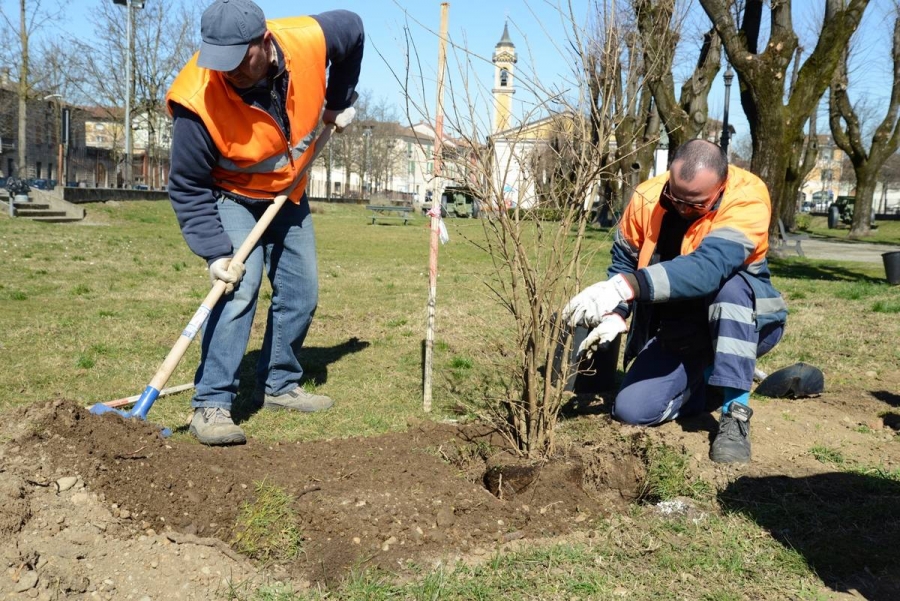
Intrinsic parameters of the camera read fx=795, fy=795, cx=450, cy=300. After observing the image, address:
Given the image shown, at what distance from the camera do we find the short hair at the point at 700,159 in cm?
359

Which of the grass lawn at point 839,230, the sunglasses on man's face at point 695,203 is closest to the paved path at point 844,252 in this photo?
the grass lawn at point 839,230

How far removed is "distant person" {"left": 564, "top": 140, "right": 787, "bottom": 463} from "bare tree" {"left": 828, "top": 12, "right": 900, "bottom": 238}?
2662cm

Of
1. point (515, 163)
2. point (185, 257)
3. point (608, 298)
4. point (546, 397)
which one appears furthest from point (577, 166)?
point (185, 257)

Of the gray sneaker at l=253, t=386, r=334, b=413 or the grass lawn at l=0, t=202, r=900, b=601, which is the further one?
the gray sneaker at l=253, t=386, r=334, b=413

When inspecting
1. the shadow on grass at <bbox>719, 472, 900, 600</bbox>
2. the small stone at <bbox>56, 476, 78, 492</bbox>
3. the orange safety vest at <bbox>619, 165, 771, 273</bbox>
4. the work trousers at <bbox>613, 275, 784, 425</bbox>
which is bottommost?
the shadow on grass at <bbox>719, 472, 900, 600</bbox>

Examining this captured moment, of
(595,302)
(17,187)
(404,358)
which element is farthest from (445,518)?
(17,187)

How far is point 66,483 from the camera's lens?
265 cm

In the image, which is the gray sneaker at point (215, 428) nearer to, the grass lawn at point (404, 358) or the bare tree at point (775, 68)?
the grass lawn at point (404, 358)

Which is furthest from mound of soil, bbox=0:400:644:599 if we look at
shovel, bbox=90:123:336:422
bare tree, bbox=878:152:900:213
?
bare tree, bbox=878:152:900:213

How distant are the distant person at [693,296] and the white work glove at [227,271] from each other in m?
1.51

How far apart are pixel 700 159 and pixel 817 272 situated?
35.8 feet

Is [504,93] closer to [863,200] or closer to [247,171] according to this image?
[247,171]

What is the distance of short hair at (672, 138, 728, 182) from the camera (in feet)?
11.8

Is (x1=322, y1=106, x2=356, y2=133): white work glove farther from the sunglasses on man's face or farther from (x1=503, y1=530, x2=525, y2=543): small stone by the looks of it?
(x1=503, y1=530, x2=525, y2=543): small stone
